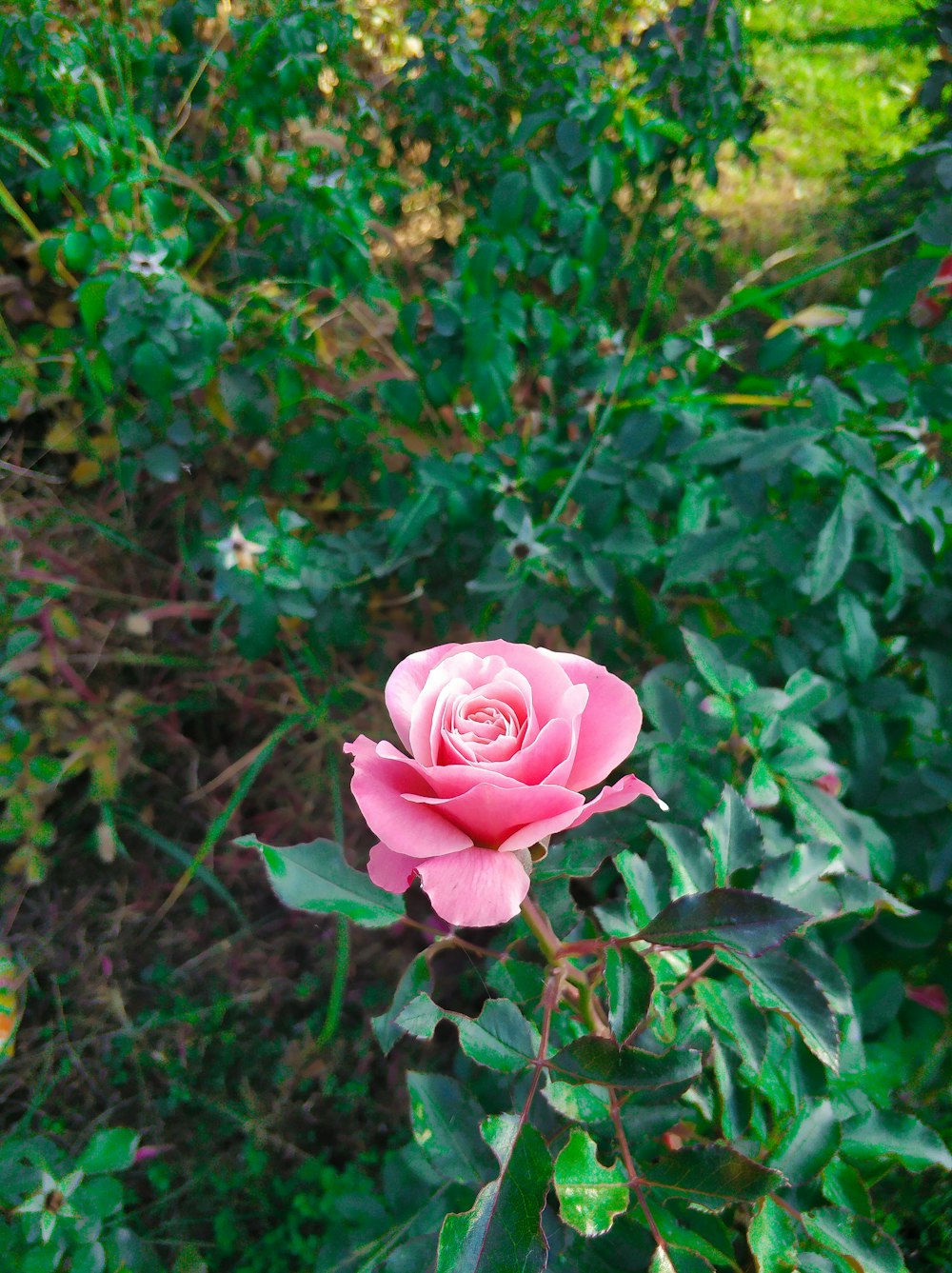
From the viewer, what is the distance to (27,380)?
132 cm

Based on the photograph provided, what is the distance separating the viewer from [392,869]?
1.60ft

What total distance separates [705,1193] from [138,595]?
1416 millimetres

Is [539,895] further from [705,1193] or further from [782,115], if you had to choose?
[782,115]

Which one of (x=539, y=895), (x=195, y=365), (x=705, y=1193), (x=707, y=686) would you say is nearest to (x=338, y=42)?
(x=195, y=365)

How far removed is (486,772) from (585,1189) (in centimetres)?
31

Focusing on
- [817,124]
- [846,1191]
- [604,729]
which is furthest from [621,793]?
[817,124]

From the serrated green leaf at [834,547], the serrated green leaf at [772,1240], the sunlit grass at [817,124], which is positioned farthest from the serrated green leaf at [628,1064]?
the sunlit grass at [817,124]

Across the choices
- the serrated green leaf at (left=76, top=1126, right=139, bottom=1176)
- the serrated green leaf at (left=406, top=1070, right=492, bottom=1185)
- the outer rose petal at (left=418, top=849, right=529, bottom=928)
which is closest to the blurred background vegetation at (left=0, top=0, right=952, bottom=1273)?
the serrated green leaf at (left=76, top=1126, right=139, bottom=1176)

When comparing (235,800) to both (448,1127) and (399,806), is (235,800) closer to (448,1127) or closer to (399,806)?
(448,1127)

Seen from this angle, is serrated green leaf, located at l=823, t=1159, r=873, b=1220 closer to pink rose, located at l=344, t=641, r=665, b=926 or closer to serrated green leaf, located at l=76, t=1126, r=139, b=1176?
pink rose, located at l=344, t=641, r=665, b=926

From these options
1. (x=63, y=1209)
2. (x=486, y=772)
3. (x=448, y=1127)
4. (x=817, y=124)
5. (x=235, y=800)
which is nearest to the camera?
(x=486, y=772)

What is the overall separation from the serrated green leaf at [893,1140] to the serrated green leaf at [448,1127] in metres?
0.35

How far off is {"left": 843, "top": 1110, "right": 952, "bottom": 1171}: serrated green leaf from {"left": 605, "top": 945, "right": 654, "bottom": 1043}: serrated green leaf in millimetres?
353

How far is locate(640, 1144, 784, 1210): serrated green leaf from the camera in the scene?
1.82 ft
